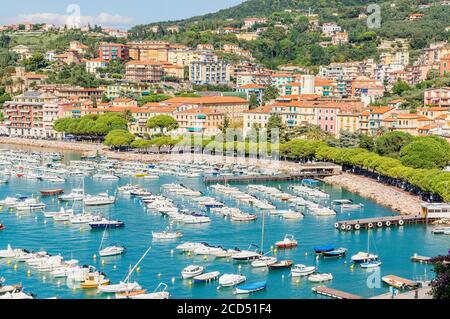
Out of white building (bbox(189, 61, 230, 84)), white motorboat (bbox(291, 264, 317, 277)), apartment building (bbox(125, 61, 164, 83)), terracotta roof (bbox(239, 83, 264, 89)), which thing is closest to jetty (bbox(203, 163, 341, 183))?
white motorboat (bbox(291, 264, 317, 277))

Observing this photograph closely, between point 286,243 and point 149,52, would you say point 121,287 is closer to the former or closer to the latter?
point 286,243

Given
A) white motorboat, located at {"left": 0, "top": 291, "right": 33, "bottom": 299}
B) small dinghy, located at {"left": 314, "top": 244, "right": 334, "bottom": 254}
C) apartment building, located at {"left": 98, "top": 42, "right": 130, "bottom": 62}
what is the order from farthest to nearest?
apartment building, located at {"left": 98, "top": 42, "right": 130, "bottom": 62}, small dinghy, located at {"left": 314, "top": 244, "right": 334, "bottom": 254}, white motorboat, located at {"left": 0, "top": 291, "right": 33, "bottom": 299}

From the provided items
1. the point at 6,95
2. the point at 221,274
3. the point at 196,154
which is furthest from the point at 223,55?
the point at 221,274

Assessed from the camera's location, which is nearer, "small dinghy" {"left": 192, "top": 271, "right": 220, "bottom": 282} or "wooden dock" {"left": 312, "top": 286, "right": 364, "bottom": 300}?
"wooden dock" {"left": 312, "top": 286, "right": 364, "bottom": 300}

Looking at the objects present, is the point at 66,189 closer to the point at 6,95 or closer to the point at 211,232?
the point at 211,232

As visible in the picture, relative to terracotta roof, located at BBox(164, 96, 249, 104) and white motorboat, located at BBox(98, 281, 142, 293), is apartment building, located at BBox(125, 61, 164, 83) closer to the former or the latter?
terracotta roof, located at BBox(164, 96, 249, 104)

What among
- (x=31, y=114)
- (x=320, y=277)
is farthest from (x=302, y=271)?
(x=31, y=114)
